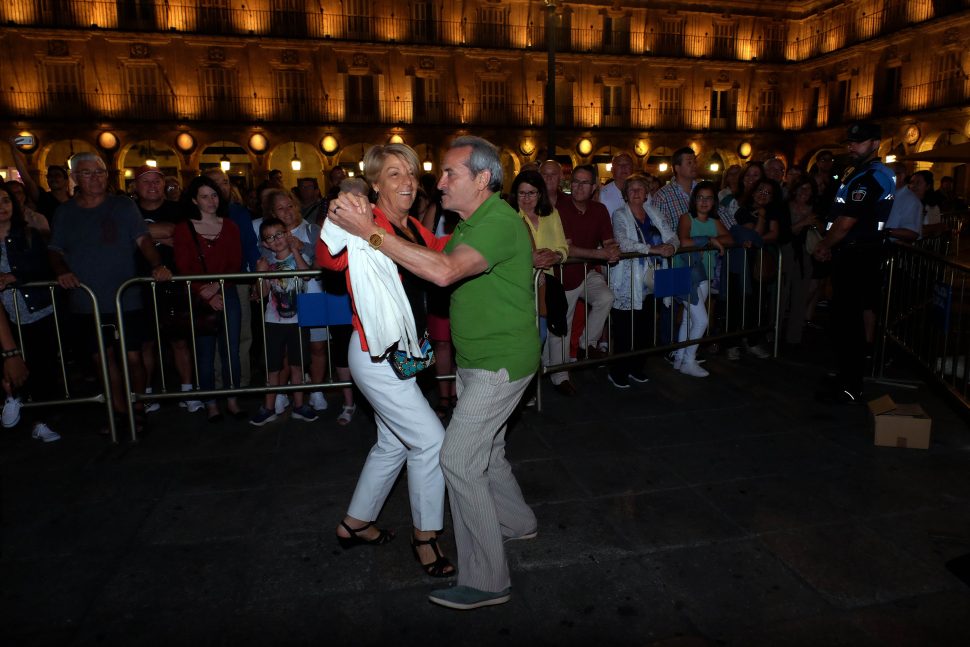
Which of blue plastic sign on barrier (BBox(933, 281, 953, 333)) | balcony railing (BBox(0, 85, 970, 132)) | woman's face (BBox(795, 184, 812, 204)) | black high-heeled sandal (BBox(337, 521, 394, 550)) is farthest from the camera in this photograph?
balcony railing (BBox(0, 85, 970, 132))

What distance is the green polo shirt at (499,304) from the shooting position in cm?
279

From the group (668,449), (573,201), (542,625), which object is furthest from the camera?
(573,201)

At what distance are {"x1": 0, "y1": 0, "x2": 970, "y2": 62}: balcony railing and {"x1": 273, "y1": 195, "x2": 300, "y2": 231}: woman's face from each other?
24377 millimetres

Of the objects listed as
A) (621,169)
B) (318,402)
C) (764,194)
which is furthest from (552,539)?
(764,194)

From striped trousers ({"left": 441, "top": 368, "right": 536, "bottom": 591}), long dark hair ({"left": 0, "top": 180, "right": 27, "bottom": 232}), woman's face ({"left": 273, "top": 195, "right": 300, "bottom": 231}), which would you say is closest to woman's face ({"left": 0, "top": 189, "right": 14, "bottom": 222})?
long dark hair ({"left": 0, "top": 180, "right": 27, "bottom": 232})

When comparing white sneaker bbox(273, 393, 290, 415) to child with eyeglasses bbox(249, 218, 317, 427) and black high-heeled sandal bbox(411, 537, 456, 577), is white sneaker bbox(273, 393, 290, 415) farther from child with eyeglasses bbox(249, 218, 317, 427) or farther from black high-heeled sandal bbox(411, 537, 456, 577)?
Answer: black high-heeled sandal bbox(411, 537, 456, 577)

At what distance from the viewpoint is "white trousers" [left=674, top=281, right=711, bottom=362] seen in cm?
672

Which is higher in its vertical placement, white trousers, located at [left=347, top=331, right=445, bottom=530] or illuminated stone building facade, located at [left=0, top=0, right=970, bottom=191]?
illuminated stone building facade, located at [left=0, top=0, right=970, bottom=191]

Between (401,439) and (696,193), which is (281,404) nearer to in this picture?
(401,439)

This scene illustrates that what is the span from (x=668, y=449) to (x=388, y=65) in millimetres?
26937

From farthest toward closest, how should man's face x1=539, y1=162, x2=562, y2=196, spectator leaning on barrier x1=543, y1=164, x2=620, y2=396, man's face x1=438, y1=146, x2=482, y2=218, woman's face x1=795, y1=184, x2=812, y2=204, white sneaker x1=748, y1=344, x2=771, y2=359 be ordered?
woman's face x1=795, y1=184, x2=812, y2=204
white sneaker x1=748, y1=344, x2=771, y2=359
man's face x1=539, y1=162, x2=562, y2=196
spectator leaning on barrier x1=543, y1=164, x2=620, y2=396
man's face x1=438, y1=146, x2=482, y2=218

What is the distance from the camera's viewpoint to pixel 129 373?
5137 millimetres

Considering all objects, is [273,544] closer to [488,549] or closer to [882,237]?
[488,549]

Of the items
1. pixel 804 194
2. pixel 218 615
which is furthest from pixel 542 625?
pixel 804 194
